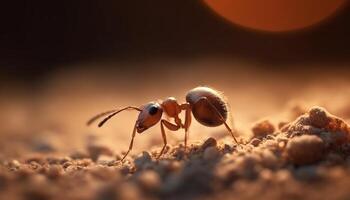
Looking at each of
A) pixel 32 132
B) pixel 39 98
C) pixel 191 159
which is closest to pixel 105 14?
pixel 39 98

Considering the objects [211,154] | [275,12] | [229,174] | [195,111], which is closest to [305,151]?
[229,174]

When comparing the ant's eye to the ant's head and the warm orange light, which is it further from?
the warm orange light

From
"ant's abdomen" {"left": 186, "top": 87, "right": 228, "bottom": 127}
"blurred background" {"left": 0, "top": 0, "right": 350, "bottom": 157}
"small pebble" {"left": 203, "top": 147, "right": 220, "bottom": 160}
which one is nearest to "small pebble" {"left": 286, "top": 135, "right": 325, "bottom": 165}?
"small pebble" {"left": 203, "top": 147, "right": 220, "bottom": 160}

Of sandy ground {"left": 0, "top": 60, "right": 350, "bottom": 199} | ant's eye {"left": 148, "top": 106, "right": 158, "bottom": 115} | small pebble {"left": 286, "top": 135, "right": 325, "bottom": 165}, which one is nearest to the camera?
sandy ground {"left": 0, "top": 60, "right": 350, "bottom": 199}

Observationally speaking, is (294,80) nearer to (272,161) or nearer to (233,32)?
(233,32)

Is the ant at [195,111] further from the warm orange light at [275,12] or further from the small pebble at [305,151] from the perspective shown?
the warm orange light at [275,12]

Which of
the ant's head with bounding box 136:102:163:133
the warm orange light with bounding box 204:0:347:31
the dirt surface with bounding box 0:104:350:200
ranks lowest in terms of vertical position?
the dirt surface with bounding box 0:104:350:200

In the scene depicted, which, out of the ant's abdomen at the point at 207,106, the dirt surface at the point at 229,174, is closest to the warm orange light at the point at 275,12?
the ant's abdomen at the point at 207,106
